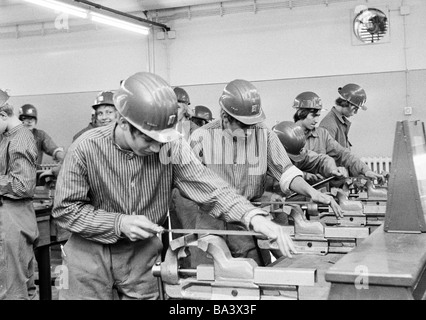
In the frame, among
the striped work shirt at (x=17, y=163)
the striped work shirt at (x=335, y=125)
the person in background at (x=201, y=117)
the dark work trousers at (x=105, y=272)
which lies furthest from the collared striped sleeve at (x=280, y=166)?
the person in background at (x=201, y=117)

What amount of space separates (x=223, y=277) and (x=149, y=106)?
24.7 inches

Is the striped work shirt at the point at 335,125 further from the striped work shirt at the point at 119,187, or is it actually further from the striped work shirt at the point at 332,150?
the striped work shirt at the point at 119,187

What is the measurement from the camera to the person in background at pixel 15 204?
135 inches

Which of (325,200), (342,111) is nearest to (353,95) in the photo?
(342,111)

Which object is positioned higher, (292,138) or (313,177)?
(292,138)

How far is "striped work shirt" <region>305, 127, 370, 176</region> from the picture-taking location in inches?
194

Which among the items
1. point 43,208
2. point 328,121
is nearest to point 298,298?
point 43,208

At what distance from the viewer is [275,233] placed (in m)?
1.95

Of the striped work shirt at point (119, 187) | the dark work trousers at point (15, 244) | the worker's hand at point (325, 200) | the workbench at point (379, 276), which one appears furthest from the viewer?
the dark work trousers at point (15, 244)

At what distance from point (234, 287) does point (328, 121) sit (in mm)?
4077

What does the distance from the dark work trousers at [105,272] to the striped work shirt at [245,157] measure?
967 millimetres

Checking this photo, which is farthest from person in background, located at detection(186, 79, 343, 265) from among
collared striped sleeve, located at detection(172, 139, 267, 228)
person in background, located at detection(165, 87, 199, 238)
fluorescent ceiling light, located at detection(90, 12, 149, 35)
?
fluorescent ceiling light, located at detection(90, 12, 149, 35)

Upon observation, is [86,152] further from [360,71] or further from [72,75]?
[72,75]

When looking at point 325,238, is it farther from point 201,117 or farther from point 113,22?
point 113,22
